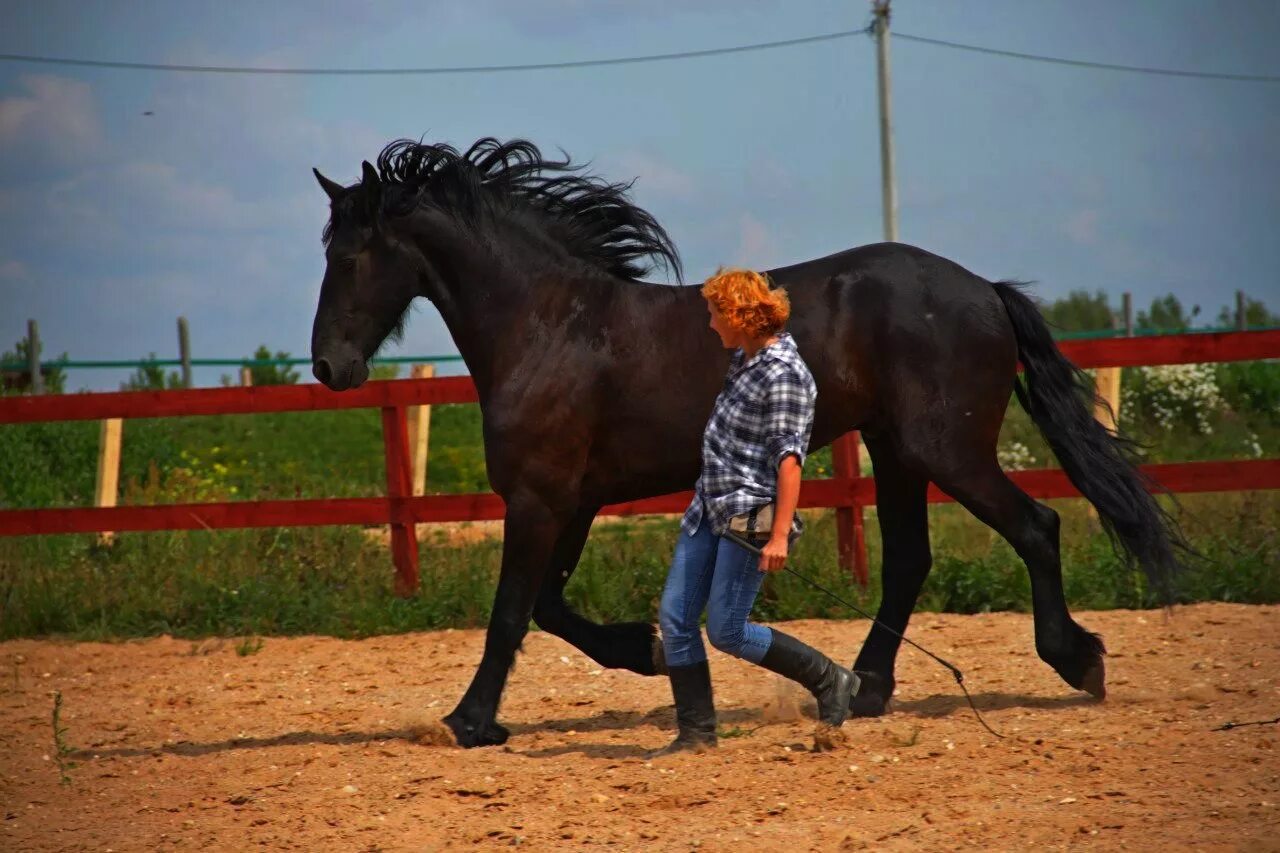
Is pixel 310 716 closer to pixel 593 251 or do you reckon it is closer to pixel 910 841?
pixel 593 251

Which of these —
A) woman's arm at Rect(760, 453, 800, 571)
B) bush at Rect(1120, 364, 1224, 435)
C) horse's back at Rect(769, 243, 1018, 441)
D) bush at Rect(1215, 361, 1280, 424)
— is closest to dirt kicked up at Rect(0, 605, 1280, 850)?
woman's arm at Rect(760, 453, 800, 571)

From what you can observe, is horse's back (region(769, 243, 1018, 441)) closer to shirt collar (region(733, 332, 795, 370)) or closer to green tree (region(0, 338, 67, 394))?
shirt collar (region(733, 332, 795, 370))

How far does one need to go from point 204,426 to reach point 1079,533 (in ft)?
42.9

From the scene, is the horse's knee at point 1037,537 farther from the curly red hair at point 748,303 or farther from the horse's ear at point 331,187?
the horse's ear at point 331,187

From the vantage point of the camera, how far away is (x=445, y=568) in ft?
28.0

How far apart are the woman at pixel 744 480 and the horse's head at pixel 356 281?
1680mm

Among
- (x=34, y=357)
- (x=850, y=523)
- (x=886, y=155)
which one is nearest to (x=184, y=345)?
(x=34, y=357)

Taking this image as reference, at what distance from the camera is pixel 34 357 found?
21.9 m

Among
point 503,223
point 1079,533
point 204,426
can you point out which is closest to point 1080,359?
point 1079,533

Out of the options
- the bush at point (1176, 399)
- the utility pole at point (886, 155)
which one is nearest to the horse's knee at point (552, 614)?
the bush at point (1176, 399)

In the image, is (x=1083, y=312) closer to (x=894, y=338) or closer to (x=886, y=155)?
(x=886, y=155)

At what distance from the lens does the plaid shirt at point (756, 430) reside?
4.55 metres

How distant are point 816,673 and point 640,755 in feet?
2.42

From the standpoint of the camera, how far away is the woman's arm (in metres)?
4.46
